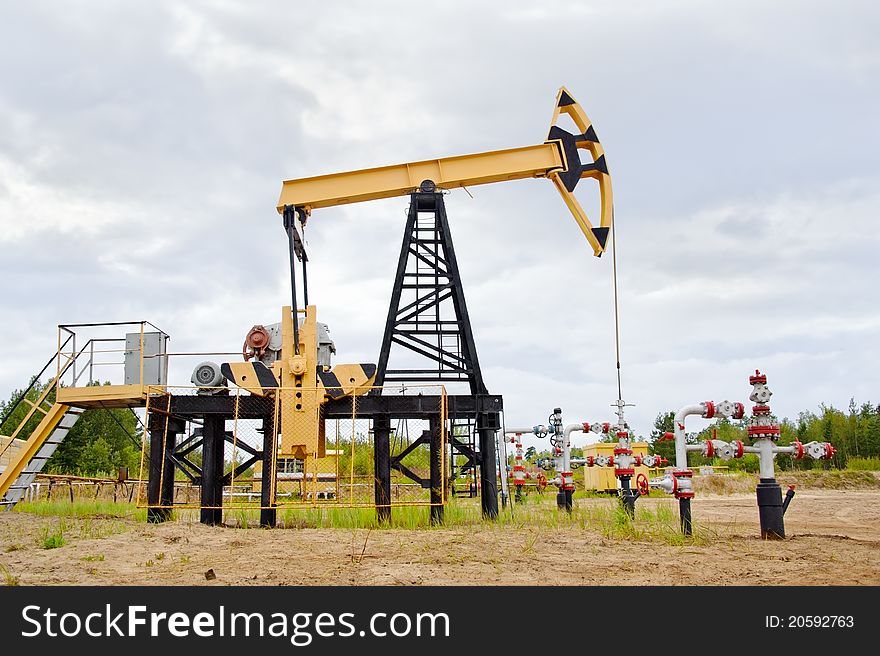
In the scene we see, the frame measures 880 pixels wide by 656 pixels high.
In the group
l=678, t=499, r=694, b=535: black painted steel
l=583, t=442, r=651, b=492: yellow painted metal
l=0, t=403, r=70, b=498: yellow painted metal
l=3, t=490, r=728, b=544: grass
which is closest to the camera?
l=678, t=499, r=694, b=535: black painted steel

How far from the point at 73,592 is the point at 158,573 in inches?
63.5

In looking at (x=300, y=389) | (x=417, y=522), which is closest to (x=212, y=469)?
(x=300, y=389)

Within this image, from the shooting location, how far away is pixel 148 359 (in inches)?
595

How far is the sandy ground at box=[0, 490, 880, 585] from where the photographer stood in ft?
25.0

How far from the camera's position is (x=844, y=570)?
794cm

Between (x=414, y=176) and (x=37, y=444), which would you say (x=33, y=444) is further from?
(x=414, y=176)

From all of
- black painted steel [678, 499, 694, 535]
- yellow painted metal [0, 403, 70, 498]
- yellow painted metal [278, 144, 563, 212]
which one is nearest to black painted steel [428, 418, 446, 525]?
black painted steel [678, 499, 694, 535]

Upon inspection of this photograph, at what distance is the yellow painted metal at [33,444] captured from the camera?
1542 cm

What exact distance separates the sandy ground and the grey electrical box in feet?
10.4

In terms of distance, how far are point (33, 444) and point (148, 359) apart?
2.92 metres

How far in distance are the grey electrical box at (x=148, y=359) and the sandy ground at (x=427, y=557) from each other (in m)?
3.18

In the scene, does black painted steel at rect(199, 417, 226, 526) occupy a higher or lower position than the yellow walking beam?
lower

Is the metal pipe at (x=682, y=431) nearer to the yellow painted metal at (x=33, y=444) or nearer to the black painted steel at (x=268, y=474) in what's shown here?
the black painted steel at (x=268, y=474)

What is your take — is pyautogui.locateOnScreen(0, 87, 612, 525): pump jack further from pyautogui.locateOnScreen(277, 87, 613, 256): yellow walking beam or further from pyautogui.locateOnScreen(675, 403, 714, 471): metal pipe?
pyautogui.locateOnScreen(675, 403, 714, 471): metal pipe
